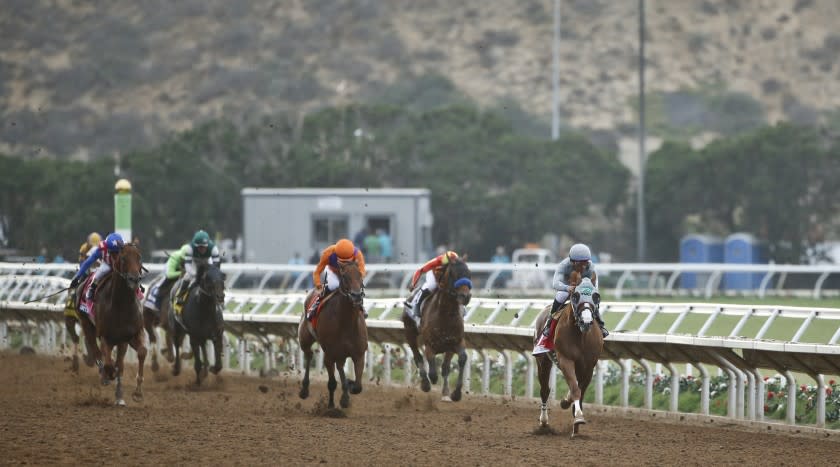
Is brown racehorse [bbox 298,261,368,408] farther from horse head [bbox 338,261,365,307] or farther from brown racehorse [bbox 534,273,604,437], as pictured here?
brown racehorse [bbox 534,273,604,437]

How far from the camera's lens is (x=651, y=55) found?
79000 millimetres

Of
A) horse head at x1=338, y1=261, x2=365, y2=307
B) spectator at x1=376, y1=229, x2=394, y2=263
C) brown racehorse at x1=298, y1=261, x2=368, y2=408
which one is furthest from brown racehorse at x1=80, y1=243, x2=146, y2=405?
spectator at x1=376, y1=229, x2=394, y2=263

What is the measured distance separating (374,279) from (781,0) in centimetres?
5802

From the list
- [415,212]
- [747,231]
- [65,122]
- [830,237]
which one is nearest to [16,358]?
[415,212]

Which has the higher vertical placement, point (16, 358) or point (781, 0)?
point (781, 0)

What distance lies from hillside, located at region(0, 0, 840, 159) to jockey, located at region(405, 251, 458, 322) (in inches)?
2139

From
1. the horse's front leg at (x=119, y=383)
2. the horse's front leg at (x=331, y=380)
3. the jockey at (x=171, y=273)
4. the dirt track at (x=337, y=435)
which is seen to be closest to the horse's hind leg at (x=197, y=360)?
the dirt track at (x=337, y=435)

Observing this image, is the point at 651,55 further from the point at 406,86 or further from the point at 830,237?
the point at 830,237

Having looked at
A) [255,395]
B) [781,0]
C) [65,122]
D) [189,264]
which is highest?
[781,0]

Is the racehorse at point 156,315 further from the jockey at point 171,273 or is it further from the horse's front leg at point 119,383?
the horse's front leg at point 119,383

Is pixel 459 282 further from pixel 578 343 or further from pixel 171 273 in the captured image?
pixel 171 273

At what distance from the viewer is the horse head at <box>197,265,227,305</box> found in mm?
16078

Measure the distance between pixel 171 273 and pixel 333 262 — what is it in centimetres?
479

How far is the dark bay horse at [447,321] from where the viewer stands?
14547 mm
